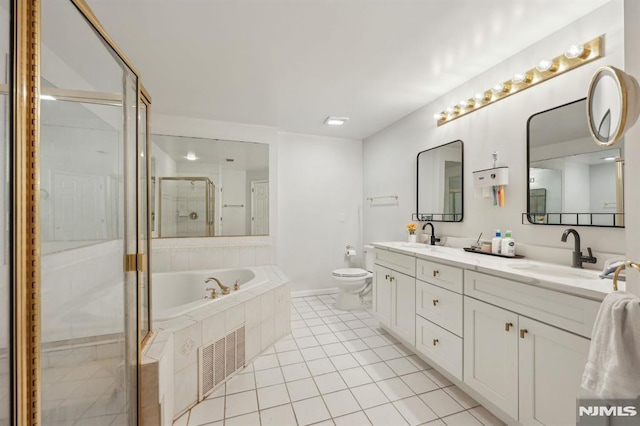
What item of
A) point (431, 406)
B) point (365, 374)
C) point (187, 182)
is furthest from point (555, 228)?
point (187, 182)

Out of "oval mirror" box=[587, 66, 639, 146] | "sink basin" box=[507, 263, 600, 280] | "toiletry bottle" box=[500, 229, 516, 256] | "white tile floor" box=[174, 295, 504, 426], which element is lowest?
"white tile floor" box=[174, 295, 504, 426]

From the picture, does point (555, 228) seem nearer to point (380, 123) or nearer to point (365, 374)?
point (365, 374)

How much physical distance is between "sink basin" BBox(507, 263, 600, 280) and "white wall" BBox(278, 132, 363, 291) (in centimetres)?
259

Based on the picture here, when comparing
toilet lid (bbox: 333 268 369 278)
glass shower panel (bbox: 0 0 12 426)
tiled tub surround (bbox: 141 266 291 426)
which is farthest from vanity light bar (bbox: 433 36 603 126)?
glass shower panel (bbox: 0 0 12 426)

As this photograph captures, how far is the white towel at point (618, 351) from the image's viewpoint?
0.81m

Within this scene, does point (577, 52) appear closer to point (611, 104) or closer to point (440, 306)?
point (611, 104)

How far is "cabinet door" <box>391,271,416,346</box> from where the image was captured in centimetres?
216

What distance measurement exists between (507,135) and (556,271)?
40.5 inches

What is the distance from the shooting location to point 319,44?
1.83 m

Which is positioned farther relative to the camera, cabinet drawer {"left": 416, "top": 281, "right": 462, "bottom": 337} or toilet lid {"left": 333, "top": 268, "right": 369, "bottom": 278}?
toilet lid {"left": 333, "top": 268, "right": 369, "bottom": 278}

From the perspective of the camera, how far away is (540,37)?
5.80ft

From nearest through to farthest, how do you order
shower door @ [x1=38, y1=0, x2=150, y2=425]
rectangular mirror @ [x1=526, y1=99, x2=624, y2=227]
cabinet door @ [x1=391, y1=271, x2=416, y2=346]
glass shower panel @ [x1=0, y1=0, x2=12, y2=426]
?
glass shower panel @ [x1=0, y1=0, x2=12, y2=426] < shower door @ [x1=38, y1=0, x2=150, y2=425] < rectangular mirror @ [x1=526, y1=99, x2=624, y2=227] < cabinet door @ [x1=391, y1=271, x2=416, y2=346]

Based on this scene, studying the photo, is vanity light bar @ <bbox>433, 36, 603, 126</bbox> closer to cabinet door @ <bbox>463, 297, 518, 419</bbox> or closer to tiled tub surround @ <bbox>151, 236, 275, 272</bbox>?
cabinet door @ <bbox>463, 297, 518, 419</bbox>

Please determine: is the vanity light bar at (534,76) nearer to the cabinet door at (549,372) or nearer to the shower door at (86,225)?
the cabinet door at (549,372)
